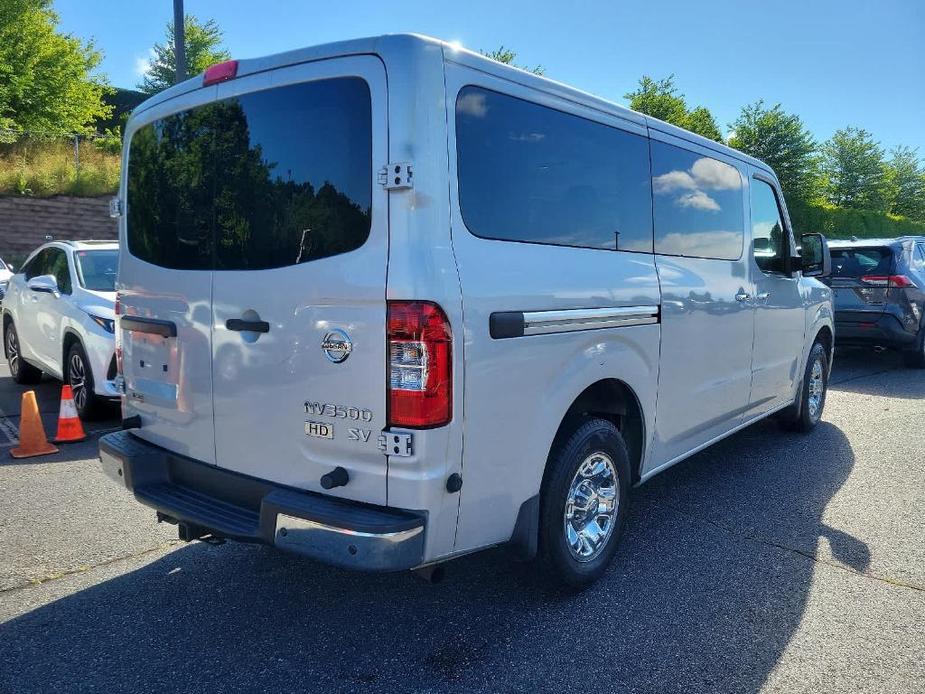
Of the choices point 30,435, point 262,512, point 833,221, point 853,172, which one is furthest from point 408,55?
point 853,172

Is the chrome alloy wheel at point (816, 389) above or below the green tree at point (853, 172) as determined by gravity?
below

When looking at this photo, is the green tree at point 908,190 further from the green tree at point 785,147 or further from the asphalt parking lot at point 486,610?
the asphalt parking lot at point 486,610

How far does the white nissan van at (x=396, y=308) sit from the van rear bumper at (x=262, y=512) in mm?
11

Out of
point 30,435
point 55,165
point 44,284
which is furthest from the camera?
point 55,165

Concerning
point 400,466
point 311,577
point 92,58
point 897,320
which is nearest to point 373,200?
point 400,466

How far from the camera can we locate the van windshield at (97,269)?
7.00 metres

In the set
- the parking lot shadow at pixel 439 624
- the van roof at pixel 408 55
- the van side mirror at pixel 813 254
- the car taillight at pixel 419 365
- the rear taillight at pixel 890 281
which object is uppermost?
the van roof at pixel 408 55

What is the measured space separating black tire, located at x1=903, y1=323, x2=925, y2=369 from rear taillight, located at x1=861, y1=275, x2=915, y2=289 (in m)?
0.70

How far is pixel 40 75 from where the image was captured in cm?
2541

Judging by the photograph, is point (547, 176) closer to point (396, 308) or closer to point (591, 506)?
point (396, 308)

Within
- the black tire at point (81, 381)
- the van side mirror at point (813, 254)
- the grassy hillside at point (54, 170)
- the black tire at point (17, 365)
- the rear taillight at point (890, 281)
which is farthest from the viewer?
the grassy hillside at point (54, 170)

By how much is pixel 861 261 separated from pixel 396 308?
9.50 metres

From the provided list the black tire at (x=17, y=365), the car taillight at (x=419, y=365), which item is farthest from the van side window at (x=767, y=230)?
the black tire at (x=17, y=365)

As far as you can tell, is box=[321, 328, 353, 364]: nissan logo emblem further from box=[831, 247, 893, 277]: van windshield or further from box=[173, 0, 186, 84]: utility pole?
box=[831, 247, 893, 277]: van windshield
